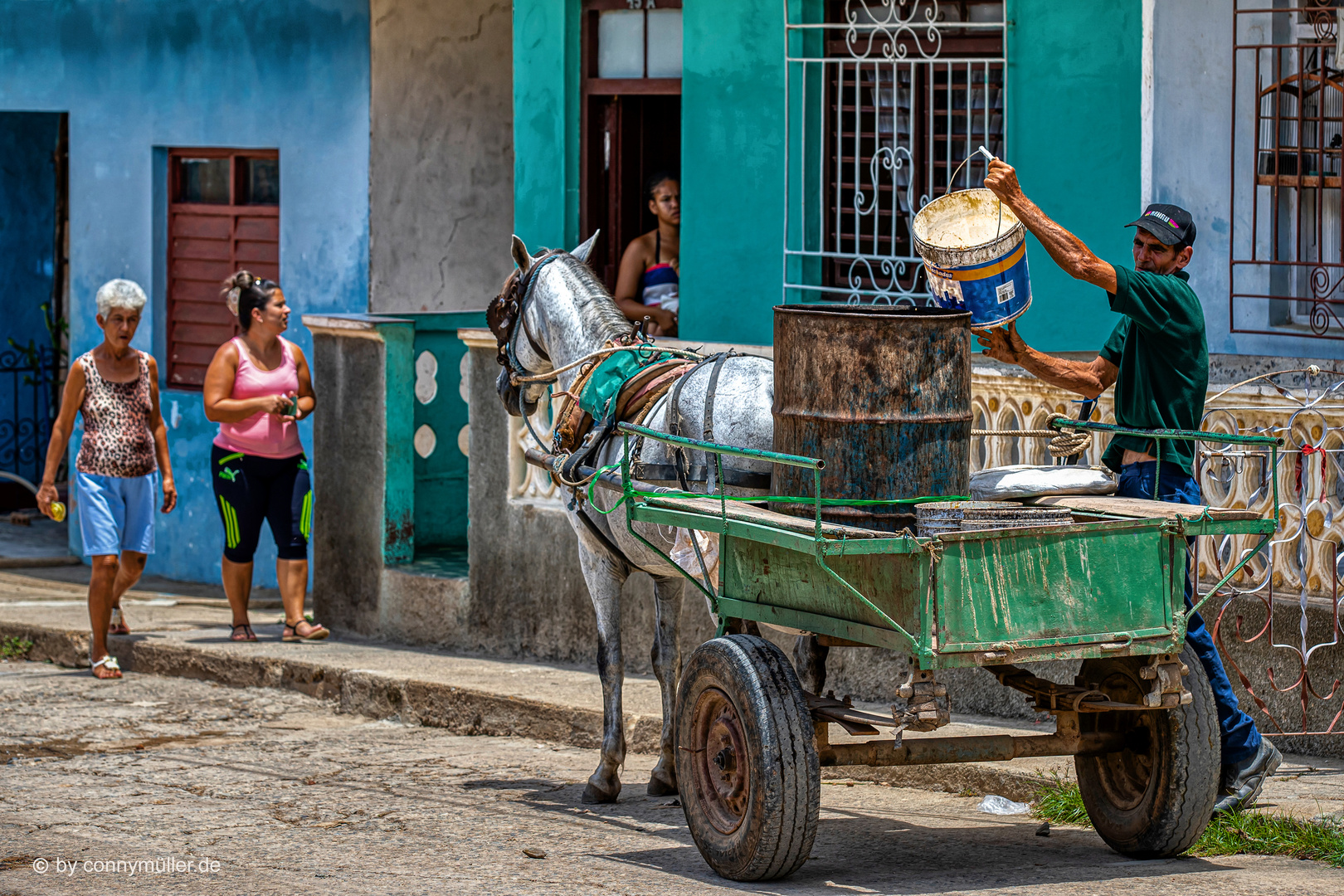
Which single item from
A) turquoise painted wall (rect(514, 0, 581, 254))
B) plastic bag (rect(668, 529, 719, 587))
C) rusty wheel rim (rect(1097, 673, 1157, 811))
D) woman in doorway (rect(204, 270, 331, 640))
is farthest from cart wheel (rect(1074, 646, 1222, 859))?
woman in doorway (rect(204, 270, 331, 640))

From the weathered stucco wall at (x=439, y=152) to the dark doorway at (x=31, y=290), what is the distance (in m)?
3.79

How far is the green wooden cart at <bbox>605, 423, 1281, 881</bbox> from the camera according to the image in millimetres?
4965

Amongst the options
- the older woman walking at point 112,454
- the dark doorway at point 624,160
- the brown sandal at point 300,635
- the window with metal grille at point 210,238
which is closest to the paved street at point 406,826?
the older woman walking at point 112,454

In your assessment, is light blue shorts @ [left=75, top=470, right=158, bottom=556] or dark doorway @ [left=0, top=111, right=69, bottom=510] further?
dark doorway @ [left=0, top=111, right=69, bottom=510]

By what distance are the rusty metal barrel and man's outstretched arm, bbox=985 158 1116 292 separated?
0.31 m

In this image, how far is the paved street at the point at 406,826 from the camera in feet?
18.1

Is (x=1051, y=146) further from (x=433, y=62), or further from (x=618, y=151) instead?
(x=433, y=62)

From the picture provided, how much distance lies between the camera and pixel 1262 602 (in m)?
7.05

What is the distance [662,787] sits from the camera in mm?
7016

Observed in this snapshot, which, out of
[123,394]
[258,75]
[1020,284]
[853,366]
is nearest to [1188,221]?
[1020,284]

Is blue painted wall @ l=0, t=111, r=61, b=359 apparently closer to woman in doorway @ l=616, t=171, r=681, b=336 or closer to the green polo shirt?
woman in doorway @ l=616, t=171, r=681, b=336

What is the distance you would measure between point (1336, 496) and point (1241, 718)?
1.33 m

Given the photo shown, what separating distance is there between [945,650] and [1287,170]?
4.58 metres

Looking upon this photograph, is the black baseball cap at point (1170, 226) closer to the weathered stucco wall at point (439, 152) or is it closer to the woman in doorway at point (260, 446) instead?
the woman in doorway at point (260, 446)
